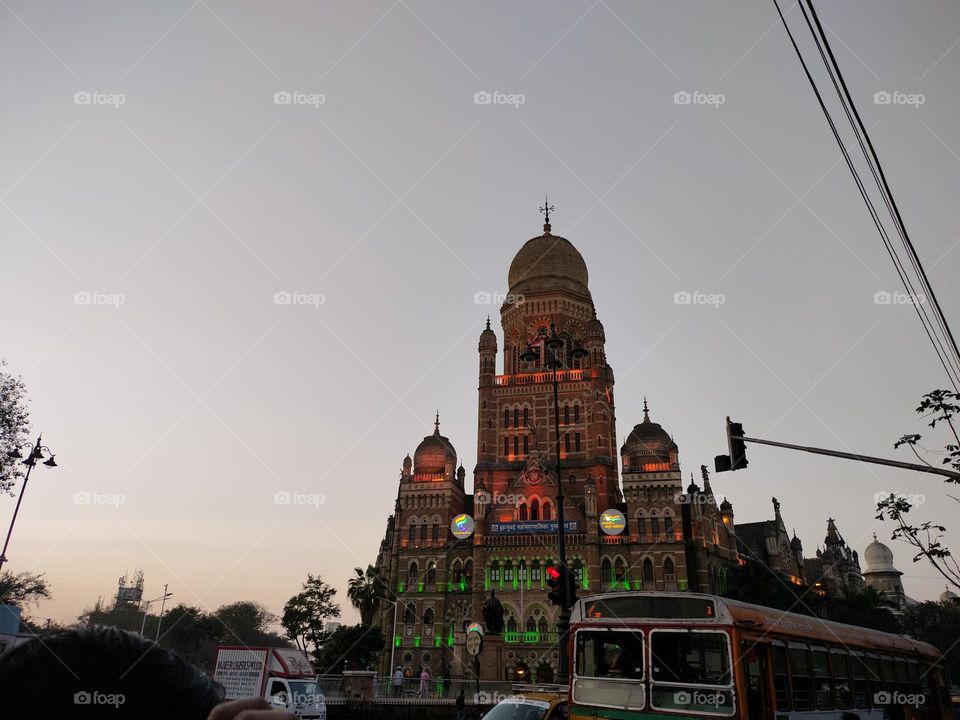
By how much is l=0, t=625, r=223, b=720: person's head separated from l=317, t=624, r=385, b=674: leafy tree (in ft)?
166

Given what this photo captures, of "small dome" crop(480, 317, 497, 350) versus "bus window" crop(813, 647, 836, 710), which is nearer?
"bus window" crop(813, 647, 836, 710)

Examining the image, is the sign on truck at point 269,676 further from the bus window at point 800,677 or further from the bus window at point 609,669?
the bus window at point 800,677

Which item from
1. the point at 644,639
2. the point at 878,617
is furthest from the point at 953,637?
the point at 644,639

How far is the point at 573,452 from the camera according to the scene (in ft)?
189

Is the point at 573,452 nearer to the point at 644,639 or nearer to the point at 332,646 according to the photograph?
the point at 332,646

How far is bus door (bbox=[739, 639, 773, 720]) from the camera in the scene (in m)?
9.70

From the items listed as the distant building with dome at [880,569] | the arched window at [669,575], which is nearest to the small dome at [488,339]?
the arched window at [669,575]

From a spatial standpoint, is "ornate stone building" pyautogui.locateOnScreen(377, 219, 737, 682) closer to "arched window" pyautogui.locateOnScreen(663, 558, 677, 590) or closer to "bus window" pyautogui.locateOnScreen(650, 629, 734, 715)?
"arched window" pyautogui.locateOnScreen(663, 558, 677, 590)

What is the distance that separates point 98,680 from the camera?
142 cm

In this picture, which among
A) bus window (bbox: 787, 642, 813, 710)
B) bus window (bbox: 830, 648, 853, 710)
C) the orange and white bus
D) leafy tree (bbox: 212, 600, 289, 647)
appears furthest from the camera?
leafy tree (bbox: 212, 600, 289, 647)

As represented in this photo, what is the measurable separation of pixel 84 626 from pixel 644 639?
10.7m

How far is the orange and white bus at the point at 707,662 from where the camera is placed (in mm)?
9844

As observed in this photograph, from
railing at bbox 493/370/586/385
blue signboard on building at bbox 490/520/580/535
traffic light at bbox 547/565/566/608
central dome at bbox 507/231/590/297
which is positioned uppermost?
central dome at bbox 507/231/590/297

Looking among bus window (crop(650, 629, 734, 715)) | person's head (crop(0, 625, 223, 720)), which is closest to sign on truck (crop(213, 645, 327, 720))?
bus window (crop(650, 629, 734, 715))
